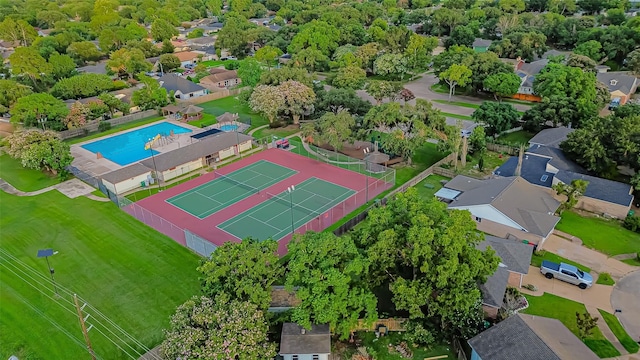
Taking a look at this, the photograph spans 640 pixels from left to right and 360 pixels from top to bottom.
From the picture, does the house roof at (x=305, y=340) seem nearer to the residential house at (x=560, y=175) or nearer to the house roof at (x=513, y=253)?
the house roof at (x=513, y=253)

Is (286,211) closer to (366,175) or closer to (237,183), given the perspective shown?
(237,183)

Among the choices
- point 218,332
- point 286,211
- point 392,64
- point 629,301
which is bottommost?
point 629,301

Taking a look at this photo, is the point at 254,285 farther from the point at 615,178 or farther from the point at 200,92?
the point at 200,92

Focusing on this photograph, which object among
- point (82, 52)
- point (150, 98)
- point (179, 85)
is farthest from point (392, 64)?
point (82, 52)

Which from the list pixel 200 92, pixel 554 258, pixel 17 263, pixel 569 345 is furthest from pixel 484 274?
pixel 200 92

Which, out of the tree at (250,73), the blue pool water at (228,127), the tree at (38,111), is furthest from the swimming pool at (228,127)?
the tree at (38,111)

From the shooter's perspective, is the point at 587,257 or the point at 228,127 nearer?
the point at 587,257
